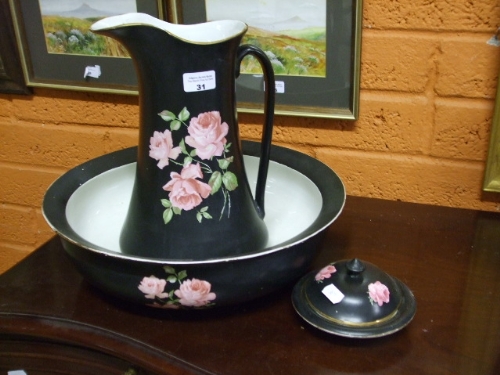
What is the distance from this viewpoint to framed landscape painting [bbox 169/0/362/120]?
736 mm

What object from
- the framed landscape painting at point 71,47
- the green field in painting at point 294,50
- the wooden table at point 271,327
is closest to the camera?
the wooden table at point 271,327

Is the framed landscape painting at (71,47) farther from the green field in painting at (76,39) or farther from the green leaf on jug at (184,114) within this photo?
the green leaf on jug at (184,114)

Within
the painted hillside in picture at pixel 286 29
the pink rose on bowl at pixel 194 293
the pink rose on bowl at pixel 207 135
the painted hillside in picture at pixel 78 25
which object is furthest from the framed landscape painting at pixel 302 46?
the pink rose on bowl at pixel 194 293

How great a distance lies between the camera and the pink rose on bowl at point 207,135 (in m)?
0.56

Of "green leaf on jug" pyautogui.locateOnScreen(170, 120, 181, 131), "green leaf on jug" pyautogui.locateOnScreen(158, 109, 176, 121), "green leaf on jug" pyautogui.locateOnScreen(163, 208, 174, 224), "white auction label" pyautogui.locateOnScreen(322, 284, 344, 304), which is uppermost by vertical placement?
"green leaf on jug" pyautogui.locateOnScreen(158, 109, 176, 121)

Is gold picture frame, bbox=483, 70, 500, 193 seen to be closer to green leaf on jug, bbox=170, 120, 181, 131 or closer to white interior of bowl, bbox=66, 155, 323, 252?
white interior of bowl, bbox=66, 155, 323, 252

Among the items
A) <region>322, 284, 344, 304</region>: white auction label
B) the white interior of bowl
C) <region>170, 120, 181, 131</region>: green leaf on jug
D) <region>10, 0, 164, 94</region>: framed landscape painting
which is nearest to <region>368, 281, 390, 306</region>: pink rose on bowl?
<region>322, 284, 344, 304</region>: white auction label

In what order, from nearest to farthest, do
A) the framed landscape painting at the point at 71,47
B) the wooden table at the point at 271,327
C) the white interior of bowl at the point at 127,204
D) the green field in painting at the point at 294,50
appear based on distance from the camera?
the wooden table at the point at 271,327
the white interior of bowl at the point at 127,204
the green field in painting at the point at 294,50
the framed landscape painting at the point at 71,47

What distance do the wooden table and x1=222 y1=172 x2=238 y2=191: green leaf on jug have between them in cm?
12

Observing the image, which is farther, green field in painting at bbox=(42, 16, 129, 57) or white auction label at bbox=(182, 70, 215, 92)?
green field in painting at bbox=(42, 16, 129, 57)

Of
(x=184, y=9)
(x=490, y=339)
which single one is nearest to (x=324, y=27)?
(x=184, y=9)

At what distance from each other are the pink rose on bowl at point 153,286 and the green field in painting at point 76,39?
17.8 inches

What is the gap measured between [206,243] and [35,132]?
562mm

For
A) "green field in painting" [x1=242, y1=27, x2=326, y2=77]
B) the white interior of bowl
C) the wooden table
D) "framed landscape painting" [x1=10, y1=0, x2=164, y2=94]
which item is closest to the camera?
the wooden table
